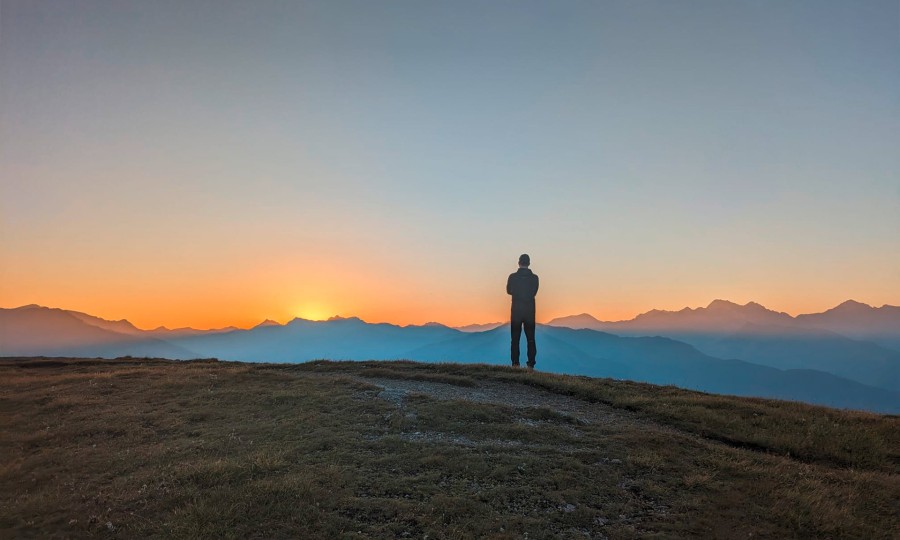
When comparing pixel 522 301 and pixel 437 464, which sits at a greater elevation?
pixel 522 301

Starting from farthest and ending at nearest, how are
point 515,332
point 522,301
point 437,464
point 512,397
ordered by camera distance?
point 515,332
point 522,301
point 512,397
point 437,464

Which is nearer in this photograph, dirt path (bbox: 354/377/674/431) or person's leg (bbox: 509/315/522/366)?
dirt path (bbox: 354/377/674/431)

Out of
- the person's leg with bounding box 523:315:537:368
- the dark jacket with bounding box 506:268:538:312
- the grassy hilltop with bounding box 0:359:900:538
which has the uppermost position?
the dark jacket with bounding box 506:268:538:312

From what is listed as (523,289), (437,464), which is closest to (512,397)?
(523,289)

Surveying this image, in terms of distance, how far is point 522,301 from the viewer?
26.6 meters

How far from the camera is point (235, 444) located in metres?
13.7

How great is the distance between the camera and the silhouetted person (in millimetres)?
26594

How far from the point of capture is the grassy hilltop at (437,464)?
9.27 m

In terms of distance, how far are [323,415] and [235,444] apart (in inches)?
126

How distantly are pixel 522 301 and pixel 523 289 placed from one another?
2.22ft

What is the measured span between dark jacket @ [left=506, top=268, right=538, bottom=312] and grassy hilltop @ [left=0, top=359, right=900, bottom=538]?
20.0 ft

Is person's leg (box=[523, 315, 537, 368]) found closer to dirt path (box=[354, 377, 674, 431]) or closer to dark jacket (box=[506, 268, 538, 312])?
dark jacket (box=[506, 268, 538, 312])

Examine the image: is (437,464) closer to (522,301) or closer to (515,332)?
(515,332)

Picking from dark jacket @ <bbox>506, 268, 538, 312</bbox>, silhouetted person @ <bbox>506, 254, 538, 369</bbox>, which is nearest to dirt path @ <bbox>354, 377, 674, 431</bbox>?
silhouetted person @ <bbox>506, 254, 538, 369</bbox>
